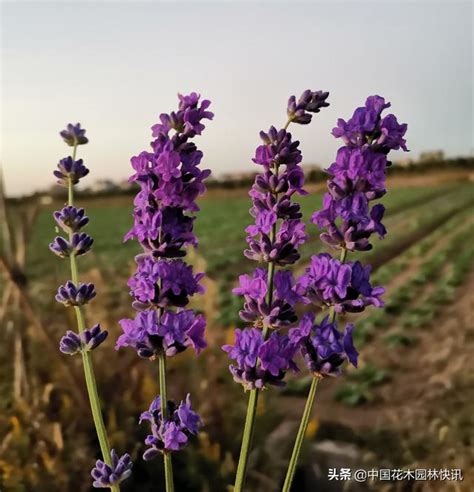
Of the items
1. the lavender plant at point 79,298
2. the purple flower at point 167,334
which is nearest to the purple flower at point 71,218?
the lavender plant at point 79,298

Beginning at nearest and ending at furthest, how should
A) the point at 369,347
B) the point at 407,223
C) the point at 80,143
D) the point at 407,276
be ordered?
the point at 80,143, the point at 369,347, the point at 407,276, the point at 407,223

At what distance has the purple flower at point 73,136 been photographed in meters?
0.75

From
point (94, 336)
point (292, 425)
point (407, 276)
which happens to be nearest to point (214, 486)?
point (292, 425)

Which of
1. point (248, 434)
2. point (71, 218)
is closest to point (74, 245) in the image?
point (71, 218)

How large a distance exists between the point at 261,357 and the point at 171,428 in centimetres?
11

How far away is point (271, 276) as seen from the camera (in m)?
0.65

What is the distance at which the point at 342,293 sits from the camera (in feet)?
2.04

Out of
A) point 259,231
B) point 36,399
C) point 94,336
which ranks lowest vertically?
point 36,399

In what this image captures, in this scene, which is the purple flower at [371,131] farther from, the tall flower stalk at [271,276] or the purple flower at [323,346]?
the purple flower at [323,346]

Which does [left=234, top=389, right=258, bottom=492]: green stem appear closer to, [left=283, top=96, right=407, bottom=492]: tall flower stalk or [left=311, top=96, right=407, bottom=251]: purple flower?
[left=283, top=96, right=407, bottom=492]: tall flower stalk

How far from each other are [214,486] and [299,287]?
3.79 feet

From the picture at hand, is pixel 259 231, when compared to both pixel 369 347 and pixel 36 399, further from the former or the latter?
pixel 369 347

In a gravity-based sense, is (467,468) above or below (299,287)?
below

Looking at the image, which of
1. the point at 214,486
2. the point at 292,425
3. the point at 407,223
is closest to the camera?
the point at 214,486
